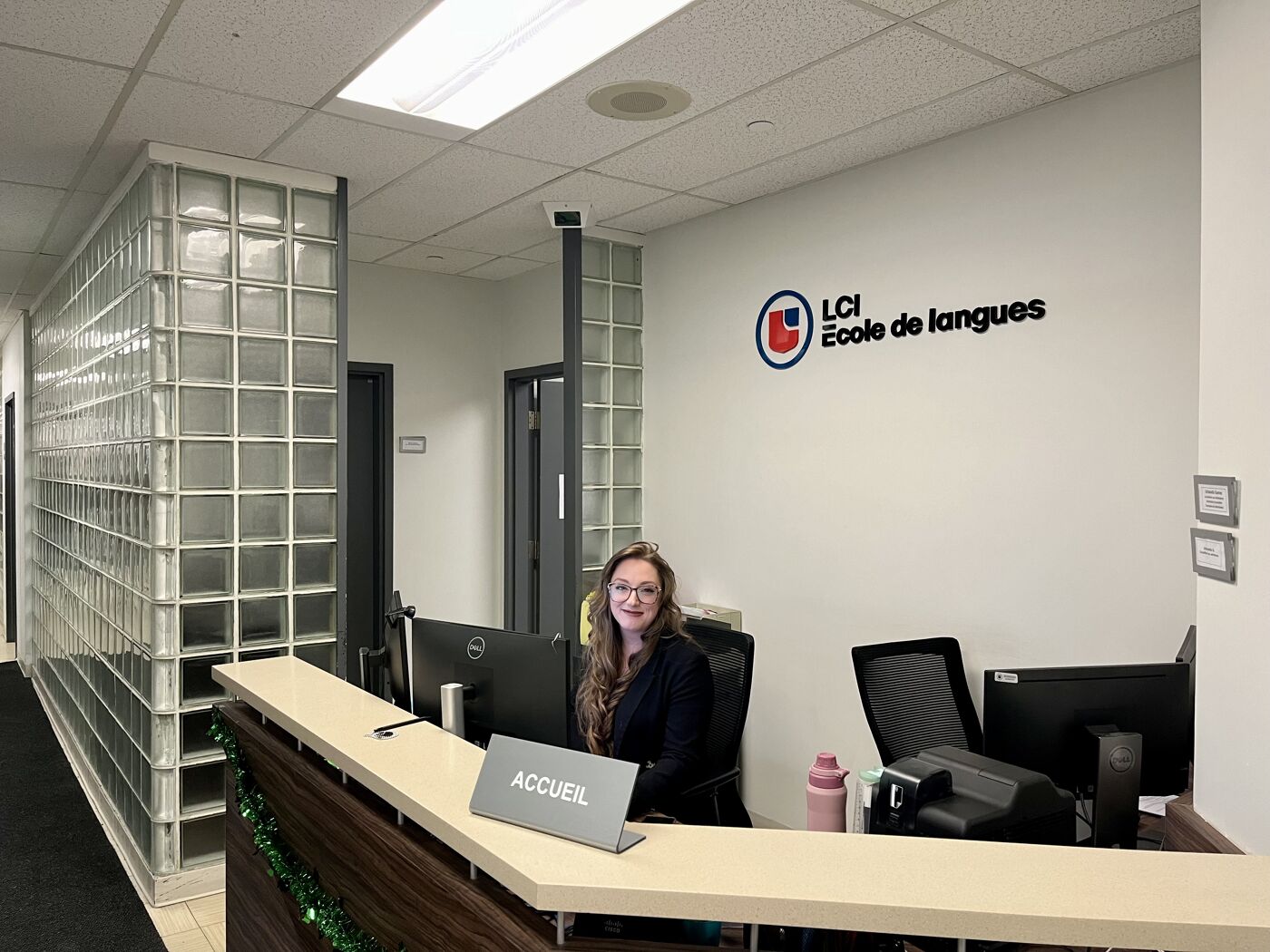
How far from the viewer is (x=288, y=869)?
6.96 feet

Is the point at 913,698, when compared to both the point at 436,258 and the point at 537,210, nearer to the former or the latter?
the point at 537,210

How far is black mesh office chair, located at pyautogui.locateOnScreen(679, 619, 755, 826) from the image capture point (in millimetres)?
3105

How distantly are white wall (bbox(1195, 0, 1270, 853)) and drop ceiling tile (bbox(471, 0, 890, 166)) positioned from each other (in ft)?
2.92

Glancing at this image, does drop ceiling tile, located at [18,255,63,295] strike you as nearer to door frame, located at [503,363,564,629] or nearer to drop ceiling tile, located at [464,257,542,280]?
drop ceiling tile, located at [464,257,542,280]

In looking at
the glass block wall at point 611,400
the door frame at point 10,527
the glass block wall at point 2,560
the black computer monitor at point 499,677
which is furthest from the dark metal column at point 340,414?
the glass block wall at point 2,560

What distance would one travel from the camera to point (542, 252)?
200 inches

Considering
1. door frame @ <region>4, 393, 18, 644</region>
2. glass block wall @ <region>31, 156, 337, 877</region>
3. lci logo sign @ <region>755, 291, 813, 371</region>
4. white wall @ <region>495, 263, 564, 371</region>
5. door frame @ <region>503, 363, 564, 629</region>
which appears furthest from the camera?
door frame @ <region>4, 393, 18, 644</region>

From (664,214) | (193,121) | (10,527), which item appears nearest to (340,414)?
(193,121)

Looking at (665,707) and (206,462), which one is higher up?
(206,462)

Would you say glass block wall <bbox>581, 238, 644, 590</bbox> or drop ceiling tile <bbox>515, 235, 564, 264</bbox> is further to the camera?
drop ceiling tile <bbox>515, 235, 564, 264</bbox>

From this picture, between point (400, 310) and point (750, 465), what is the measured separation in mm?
2572

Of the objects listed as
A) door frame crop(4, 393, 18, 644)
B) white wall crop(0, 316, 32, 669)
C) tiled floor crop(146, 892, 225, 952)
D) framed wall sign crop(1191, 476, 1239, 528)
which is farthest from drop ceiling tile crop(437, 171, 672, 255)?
door frame crop(4, 393, 18, 644)

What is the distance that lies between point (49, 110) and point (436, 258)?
2421mm

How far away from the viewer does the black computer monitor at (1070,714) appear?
2.06 m
